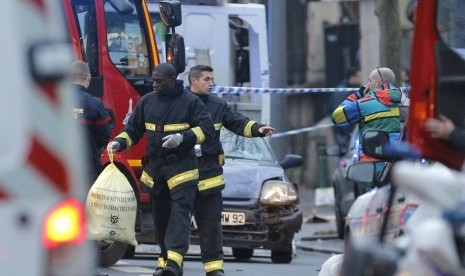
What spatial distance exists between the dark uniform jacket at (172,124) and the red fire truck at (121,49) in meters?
2.71

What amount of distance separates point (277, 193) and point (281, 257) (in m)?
0.88

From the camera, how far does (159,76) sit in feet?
37.2

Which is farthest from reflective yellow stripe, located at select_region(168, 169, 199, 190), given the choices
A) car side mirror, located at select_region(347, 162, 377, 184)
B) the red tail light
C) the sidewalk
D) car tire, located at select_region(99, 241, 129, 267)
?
the red tail light

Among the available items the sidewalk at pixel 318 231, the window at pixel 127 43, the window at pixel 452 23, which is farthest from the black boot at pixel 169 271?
the sidewalk at pixel 318 231

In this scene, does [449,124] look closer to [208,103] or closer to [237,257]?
[208,103]

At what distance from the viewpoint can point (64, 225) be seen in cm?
467

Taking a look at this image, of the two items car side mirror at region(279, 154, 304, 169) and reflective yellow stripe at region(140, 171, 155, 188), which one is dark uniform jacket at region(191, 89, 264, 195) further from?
car side mirror at region(279, 154, 304, 169)

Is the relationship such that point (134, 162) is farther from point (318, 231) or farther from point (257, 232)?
point (318, 231)

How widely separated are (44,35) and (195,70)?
25.4ft

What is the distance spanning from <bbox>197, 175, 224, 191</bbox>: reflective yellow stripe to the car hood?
219 cm

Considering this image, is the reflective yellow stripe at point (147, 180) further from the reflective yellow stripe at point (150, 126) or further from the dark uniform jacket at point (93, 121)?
the dark uniform jacket at point (93, 121)

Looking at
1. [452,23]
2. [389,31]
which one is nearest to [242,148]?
[389,31]

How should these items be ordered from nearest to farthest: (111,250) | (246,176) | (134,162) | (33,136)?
1. (33,136)
2. (111,250)
3. (246,176)
4. (134,162)

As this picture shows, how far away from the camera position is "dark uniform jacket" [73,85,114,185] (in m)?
11.8
